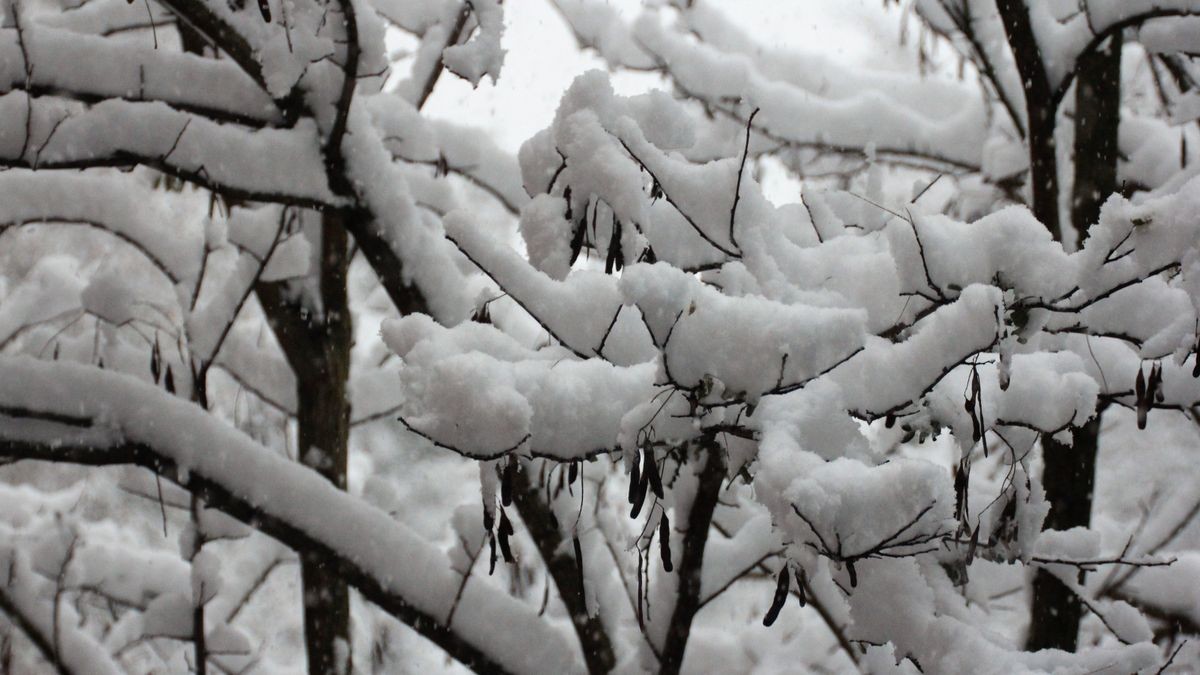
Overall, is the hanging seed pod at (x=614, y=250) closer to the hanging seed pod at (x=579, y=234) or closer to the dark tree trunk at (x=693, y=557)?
the hanging seed pod at (x=579, y=234)

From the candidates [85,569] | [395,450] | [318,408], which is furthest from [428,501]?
[318,408]

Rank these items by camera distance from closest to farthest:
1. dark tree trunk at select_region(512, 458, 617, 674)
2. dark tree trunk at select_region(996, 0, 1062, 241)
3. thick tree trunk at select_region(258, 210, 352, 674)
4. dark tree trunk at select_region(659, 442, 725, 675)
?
1. dark tree trunk at select_region(659, 442, 725, 675)
2. dark tree trunk at select_region(512, 458, 617, 674)
3. dark tree trunk at select_region(996, 0, 1062, 241)
4. thick tree trunk at select_region(258, 210, 352, 674)

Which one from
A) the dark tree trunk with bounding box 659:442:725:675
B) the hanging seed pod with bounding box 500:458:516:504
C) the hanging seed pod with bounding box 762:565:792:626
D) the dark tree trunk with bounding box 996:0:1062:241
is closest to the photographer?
the hanging seed pod with bounding box 762:565:792:626

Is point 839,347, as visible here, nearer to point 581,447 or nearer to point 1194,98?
point 581,447

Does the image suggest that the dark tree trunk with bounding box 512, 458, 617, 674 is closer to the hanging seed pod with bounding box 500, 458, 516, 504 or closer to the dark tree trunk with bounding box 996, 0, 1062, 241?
the hanging seed pod with bounding box 500, 458, 516, 504

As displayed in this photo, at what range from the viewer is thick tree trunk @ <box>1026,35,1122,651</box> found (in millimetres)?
3076

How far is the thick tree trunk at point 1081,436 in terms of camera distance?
308cm

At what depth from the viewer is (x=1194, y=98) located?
3.12m

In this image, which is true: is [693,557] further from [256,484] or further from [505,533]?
[256,484]

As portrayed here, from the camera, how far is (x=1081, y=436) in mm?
3150

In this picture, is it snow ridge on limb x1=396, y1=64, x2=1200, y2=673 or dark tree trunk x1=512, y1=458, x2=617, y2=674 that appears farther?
dark tree trunk x1=512, y1=458, x2=617, y2=674

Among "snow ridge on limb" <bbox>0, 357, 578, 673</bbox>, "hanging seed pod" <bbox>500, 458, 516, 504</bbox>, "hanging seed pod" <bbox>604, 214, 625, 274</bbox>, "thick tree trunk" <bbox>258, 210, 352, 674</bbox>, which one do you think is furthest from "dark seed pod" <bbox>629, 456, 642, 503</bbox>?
"thick tree trunk" <bbox>258, 210, 352, 674</bbox>

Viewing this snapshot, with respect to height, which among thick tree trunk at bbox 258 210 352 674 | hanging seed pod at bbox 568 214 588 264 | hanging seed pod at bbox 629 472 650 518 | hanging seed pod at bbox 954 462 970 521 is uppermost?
thick tree trunk at bbox 258 210 352 674

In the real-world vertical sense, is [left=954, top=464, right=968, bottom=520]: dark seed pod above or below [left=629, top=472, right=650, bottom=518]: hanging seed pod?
above
